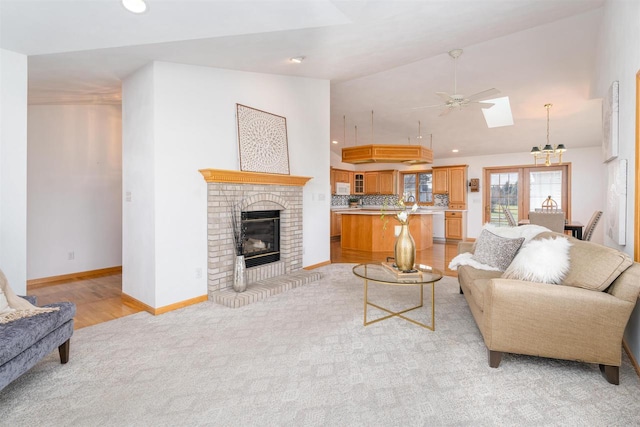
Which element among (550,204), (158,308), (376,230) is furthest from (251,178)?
(550,204)

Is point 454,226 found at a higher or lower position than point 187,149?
lower

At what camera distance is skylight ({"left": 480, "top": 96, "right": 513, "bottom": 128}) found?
6.98 metres

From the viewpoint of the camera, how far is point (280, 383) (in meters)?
2.12

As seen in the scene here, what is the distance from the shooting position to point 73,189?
4.97m

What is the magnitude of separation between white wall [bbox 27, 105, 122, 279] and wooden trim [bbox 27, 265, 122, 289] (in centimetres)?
6

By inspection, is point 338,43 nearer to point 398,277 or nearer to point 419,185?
point 398,277

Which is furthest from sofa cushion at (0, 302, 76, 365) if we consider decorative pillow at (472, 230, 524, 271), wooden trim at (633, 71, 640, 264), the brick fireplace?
wooden trim at (633, 71, 640, 264)

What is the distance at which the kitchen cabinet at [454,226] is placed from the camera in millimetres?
9010

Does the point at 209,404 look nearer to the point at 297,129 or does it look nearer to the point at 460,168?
the point at 297,129

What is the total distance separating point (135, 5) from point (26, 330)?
2.36m

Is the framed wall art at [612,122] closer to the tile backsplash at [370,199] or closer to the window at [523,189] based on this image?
the window at [523,189]

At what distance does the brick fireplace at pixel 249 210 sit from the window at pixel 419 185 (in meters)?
5.71

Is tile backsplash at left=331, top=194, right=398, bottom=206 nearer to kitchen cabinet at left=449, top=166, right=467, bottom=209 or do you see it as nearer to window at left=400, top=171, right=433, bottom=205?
window at left=400, top=171, right=433, bottom=205

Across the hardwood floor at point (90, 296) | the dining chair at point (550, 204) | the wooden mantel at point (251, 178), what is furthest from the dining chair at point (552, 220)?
the hardwood floor at point (90, 296)
